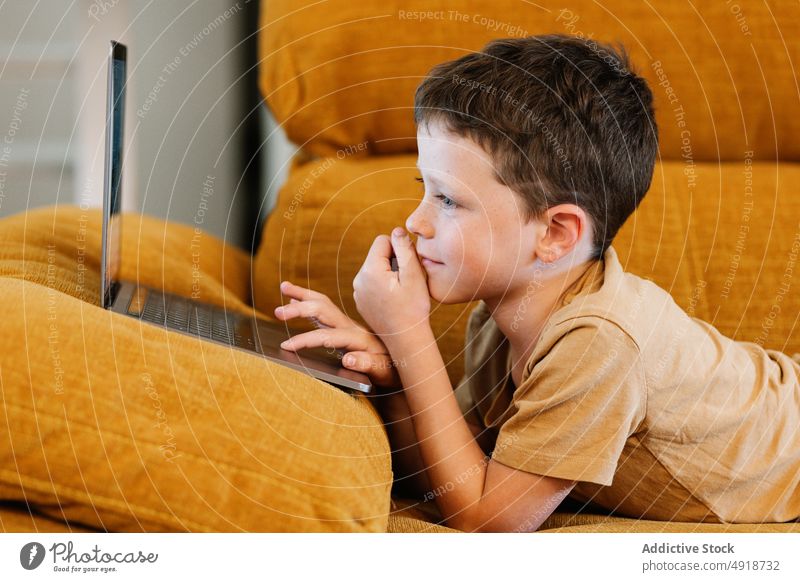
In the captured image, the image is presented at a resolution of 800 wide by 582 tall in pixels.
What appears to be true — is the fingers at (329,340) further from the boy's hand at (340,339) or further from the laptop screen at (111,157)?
the laptop screen at (111,157)

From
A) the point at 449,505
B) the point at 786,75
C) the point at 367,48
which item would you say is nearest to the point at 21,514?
the point at 449,505

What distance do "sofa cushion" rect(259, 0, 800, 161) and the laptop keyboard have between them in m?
0.34

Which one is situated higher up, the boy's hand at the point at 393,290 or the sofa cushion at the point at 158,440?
the boy's hand at the point at 393,290

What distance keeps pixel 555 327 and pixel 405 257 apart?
0.48 ft

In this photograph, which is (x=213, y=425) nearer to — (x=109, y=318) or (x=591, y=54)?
(x=109, y=318)

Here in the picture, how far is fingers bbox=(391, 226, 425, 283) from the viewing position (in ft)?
2.32

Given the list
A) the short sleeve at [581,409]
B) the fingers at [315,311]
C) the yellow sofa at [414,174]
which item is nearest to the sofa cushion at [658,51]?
the yellow sofa at [414,174]

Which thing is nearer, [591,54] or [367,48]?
[591,54]

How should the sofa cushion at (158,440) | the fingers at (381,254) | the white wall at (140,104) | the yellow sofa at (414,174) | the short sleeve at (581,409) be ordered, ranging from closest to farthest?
the sofa cushion at (158,440) < the short sleeve at (581,409) < the fingers at (381,254) < the yellow sofa at (414,174) < the white wall at (140,104)

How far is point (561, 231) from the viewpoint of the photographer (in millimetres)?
685

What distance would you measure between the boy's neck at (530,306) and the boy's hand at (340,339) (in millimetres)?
111

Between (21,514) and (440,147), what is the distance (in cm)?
40

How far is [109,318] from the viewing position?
1.82 feet

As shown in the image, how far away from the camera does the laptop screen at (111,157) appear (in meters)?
0.71
